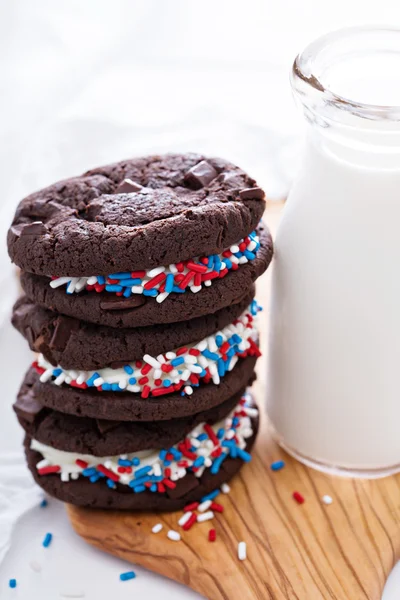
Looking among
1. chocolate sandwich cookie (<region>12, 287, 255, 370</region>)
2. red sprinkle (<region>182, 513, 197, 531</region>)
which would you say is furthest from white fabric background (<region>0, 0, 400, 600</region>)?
red sprinkle (<region>182, 513, 197, 531</region>)

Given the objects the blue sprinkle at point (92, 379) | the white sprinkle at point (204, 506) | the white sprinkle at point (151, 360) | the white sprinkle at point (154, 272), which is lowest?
the white sprinkle at point (204, 506)

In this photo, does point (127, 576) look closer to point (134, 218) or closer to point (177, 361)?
point (177, 361)

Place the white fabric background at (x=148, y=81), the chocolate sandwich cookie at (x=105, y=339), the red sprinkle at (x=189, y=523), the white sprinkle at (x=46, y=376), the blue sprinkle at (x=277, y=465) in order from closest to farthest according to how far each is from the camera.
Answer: the chocolate sandwich cookie at (x=105, y=339) → the white sprinkle at (x=46, y=376) → the red sprinkle at (x=189, y=523) → the blue sprinkle at (x=277, y=465) → the white fabric background at (x=148, y=81)

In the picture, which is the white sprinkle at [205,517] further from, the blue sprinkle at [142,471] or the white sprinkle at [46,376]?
the white sprinkle at [46,376]

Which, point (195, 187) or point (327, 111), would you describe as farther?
point (195, 187)

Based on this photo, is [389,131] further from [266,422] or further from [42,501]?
[42,501]

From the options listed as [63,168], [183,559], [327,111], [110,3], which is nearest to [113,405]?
[183,559]

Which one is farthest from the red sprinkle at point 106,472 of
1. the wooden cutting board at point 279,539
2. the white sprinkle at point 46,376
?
the white sprinkle at point 46,376

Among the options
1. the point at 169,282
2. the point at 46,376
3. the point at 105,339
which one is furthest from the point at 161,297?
the point at 46,376
